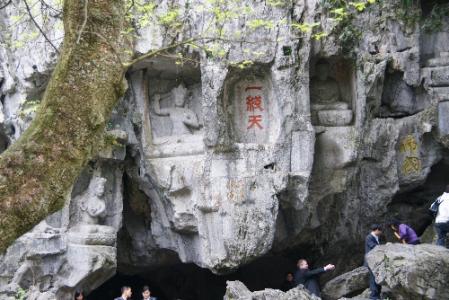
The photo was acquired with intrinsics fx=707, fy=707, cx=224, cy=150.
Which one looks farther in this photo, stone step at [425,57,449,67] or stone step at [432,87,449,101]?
stone step at [425,57,449,67]

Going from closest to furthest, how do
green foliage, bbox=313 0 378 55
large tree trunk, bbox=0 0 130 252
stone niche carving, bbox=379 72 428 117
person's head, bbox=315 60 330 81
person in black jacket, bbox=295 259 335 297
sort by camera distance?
large tree trunk, bbox=0 0 130 252 < person in black jacket, bbox=295 259 335 297 < green foliage, bbox=313 0 378 55 < person's head, bbox=315 60 330 81 < stone niche carving, bbox=379 72 428 117

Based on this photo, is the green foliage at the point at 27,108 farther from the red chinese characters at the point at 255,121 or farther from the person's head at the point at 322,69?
the person's head at the point at 322,69

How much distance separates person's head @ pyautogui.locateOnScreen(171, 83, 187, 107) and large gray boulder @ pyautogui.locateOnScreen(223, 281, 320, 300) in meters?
3.45

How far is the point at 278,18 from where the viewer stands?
1098 centimetres

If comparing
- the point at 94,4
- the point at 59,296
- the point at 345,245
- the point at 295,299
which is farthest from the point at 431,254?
the point at 94,4

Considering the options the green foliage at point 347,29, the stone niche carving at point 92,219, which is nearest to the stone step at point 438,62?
the green foliage at point 347,29

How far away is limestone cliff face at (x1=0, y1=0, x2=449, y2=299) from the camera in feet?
36.0

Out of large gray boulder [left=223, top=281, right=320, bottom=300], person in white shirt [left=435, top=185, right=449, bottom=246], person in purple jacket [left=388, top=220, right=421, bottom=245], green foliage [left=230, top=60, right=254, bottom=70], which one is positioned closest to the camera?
person in white shirt [left=435, top=185, right=449, bottom=246]

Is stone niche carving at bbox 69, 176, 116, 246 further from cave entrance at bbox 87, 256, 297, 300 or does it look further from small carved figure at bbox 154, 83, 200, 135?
cave entrance at bbox 87, 256, 297, 300

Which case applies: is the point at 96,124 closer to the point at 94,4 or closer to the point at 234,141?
the point at 94,4

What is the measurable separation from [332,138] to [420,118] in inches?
62.1

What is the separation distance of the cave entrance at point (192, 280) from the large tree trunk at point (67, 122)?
35.0 ft

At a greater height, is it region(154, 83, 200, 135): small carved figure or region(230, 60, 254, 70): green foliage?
region(230, 60, 254, 70): green foliage

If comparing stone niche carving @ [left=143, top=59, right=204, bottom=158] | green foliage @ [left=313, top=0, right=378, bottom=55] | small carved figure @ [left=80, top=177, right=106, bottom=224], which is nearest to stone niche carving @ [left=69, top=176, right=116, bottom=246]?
small carved figure @ [left=80, top=177, right=106, bottom=224]
